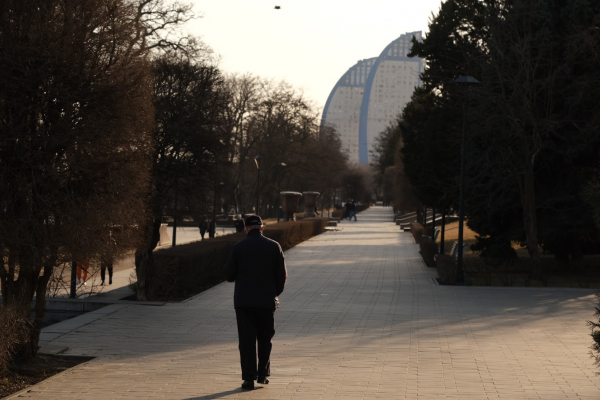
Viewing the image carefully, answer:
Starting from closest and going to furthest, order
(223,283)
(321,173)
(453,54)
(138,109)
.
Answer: (138,109) < (223,283) < (453,54) < (321,173)

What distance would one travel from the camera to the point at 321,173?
80.4 meters

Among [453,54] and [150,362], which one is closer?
[150,362]

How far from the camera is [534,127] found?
23.2 meters

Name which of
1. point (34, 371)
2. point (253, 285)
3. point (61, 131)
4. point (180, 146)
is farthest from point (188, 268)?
point (253, 285)

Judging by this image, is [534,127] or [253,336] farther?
[534,127]

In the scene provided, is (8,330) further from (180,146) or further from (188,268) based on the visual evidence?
(188,268)

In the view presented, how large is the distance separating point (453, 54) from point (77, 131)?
2376cm

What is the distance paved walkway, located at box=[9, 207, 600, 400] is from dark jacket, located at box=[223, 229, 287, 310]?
0.84 m

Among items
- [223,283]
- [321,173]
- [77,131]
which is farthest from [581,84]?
[321,173]

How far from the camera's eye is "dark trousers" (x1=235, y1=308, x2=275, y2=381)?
8.15 meters

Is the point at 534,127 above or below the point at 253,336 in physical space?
above

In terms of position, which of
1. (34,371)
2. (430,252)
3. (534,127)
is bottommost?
(34,371)

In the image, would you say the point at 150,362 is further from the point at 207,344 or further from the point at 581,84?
the point at 581,84

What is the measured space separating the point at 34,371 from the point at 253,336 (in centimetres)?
253
